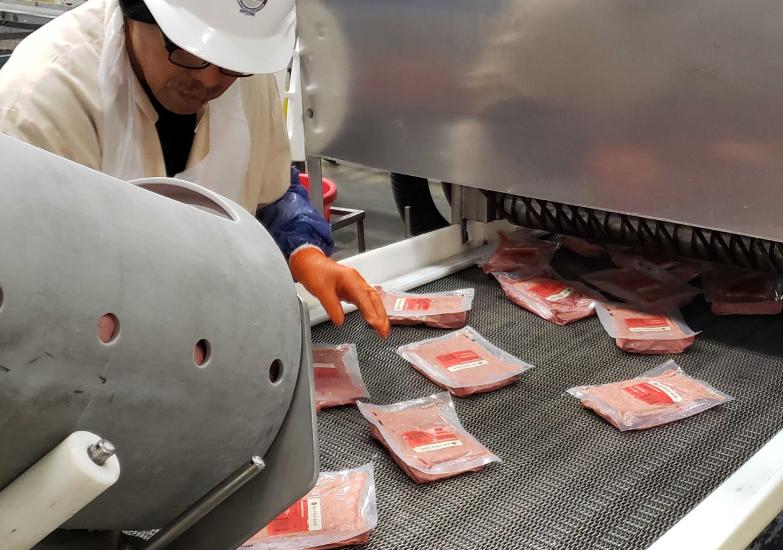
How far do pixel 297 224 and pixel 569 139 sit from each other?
0.56 metres

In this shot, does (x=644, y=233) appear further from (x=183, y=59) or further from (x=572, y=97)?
(x=183, y=59)

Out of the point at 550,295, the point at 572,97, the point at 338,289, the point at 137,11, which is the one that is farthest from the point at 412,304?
the point at 137,11

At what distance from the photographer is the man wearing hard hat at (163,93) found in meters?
1.11

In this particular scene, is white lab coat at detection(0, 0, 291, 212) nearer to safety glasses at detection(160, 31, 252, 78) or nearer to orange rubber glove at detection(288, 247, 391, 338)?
safety glasses at detection(160, 31, 252, 78)

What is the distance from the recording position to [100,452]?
441 millimetres

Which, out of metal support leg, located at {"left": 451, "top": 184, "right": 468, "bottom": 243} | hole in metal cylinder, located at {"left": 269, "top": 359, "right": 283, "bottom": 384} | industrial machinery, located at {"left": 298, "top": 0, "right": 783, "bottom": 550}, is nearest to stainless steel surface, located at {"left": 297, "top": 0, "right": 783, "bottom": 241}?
industrial machinery, located at {"left": 298, "top": 0, "right": 783, "bottom": 550}

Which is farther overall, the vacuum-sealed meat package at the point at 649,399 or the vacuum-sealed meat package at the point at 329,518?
the vacuum-sealed meat package at the point at 649,399

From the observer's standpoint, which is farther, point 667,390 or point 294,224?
point 294,224

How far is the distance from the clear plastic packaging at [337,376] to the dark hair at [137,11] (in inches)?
24.0

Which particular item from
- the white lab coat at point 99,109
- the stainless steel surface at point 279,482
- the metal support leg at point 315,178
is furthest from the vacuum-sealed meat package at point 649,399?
the metal support leg at point 315,178

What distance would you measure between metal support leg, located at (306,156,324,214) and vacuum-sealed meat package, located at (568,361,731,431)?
101 cm

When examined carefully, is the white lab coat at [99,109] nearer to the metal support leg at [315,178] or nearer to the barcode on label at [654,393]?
the metal support leg at [315,178]

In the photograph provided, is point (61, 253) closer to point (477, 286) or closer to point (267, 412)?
point (267, 412)

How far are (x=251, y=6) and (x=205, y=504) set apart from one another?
0.81m
